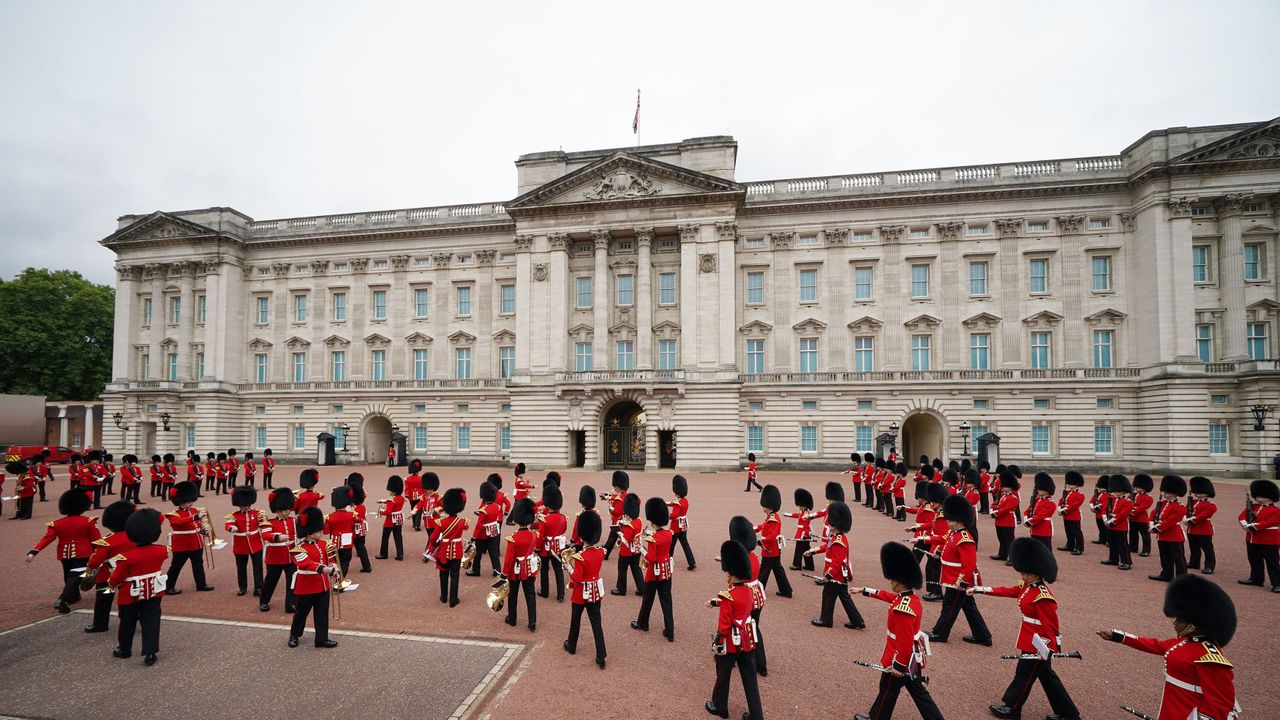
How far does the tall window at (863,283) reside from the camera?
3634 centimetres

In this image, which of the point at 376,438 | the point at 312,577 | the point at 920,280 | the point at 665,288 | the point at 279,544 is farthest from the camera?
the point at 376,438

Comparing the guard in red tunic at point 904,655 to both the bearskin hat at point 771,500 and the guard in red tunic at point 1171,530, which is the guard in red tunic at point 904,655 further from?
the guard in red tunic at point 1171,530

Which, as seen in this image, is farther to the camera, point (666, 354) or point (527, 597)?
point (666, 354)

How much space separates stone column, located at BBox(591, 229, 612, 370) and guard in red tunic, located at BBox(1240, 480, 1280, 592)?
29.2 metres

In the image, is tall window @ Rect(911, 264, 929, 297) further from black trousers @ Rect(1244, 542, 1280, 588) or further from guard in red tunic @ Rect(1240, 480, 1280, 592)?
black trousers @ Rect(1244, 542, 1280, 588)

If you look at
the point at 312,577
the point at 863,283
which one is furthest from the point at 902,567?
the point at 863,283

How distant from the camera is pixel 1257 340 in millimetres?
31922

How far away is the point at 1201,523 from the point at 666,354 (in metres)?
27.9

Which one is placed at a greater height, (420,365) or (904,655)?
(420,365)

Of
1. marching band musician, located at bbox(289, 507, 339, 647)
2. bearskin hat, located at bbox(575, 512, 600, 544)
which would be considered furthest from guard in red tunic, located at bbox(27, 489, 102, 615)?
bearskin hat, located at bbox(575, 512, 600, 544)

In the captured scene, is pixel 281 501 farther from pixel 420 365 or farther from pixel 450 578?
Answer: pixel 420 365

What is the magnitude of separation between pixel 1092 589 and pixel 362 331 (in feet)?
140

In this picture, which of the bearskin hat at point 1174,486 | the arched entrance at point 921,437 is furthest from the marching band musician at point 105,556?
the arched entrance at point 921,437

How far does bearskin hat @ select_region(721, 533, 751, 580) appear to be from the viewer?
6164mm
